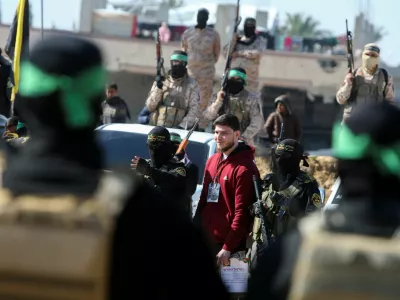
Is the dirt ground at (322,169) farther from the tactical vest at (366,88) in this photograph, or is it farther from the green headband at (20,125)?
the green headband at (20,125)

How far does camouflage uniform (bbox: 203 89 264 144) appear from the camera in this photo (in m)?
12.2

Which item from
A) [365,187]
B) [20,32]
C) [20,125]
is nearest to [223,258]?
[20,125]

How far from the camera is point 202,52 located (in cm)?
1556

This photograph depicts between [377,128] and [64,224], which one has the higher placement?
[377,128]

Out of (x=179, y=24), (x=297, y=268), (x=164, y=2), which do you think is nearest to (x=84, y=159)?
(x=297, y=268)

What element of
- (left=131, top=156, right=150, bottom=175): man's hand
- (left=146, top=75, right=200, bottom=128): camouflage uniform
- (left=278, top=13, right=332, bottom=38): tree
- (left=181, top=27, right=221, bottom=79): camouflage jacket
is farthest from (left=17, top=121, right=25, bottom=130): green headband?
(left=278, top=13, right=332, bottom=38): tree

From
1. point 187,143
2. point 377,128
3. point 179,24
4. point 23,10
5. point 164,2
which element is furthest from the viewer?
point 164,2

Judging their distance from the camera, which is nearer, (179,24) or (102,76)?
(102,76)

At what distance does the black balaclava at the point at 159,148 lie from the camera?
880 centimetres

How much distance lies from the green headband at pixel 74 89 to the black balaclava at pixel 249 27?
12.0 m

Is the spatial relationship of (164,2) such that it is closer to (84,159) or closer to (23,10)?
(23,10)

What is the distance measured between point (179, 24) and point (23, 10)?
23.3 meters

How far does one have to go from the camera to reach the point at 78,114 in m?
3.12

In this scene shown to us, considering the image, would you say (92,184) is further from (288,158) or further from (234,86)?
(234,86)
